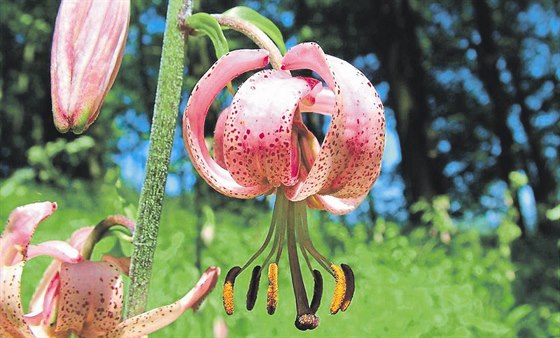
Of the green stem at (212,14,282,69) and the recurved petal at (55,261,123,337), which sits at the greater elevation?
the green stem at (212,14,282,69)

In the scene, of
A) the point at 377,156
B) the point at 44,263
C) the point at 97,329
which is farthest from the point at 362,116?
the point at 44,263

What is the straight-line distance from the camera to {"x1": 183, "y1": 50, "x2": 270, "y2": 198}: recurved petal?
598mm

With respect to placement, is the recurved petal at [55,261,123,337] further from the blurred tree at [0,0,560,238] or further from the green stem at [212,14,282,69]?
the blurred tree at [0,0,560,238]

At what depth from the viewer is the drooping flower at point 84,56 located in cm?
59

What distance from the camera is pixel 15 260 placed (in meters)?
0.68

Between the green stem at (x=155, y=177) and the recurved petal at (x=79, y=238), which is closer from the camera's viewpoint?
the green stem at (x=155, y=177)

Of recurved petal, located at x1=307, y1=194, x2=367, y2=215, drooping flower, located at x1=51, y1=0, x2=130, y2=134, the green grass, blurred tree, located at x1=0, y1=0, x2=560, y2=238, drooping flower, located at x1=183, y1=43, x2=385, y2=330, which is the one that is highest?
blurred tree, located at x1=0, y1=0, x2=560, y2=238

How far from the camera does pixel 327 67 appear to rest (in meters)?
0.57

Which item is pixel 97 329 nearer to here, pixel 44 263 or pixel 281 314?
pixel 281 314

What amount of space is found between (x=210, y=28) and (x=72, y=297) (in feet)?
0.93

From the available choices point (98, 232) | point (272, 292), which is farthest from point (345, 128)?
Answer: point (98, 232)

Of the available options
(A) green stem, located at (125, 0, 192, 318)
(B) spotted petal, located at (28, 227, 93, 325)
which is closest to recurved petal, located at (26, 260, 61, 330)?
(B) spotted petal, located at (28, 227, 93, 325)

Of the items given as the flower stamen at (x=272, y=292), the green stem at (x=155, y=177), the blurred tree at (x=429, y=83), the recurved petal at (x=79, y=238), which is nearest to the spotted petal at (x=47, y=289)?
the recurved petal at (x=79, y=238)

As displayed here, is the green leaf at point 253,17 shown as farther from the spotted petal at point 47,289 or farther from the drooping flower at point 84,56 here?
the spotted petal at point 47,289
